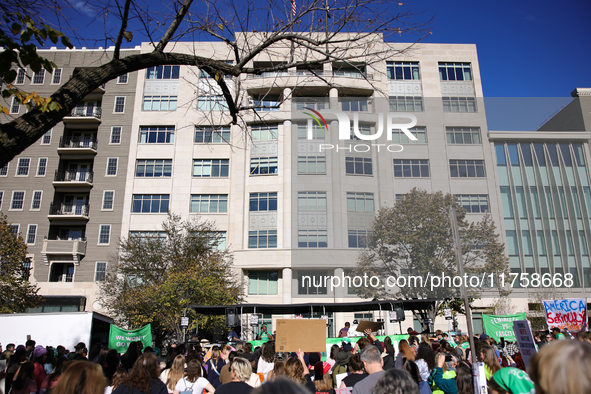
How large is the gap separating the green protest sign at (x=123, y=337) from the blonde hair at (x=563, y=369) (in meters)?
16.6

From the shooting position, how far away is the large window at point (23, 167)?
44438 millimetres

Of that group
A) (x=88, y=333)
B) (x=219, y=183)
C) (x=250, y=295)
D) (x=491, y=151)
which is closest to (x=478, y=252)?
(x=491, y=151)

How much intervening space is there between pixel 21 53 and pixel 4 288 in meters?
34.2

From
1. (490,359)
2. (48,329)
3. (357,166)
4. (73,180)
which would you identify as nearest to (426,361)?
(490,359)

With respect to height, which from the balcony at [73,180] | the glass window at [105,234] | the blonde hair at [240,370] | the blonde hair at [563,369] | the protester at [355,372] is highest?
the balcony at [73,180]

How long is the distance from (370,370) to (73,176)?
1826 inches

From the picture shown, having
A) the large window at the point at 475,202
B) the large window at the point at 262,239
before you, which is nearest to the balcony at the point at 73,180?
the large window at the point at 262,239

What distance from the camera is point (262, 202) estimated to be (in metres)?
43.0

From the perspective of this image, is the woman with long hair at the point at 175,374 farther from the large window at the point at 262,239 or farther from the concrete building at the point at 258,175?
the large window at the point at 262,239

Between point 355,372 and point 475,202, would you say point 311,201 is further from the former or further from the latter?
point 355,372

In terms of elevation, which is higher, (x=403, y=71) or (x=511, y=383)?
(x=403, y=71)

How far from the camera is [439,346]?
11.4 m

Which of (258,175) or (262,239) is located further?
(258,175)

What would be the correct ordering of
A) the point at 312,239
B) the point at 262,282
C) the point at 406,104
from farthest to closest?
the point at 406,104
the point at 312,239
the point at 262,282
